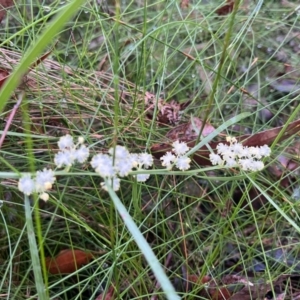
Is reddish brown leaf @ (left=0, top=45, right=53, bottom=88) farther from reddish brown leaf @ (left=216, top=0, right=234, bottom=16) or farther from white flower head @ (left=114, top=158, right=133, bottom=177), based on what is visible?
reddish brown leaf @ (left=216, top=0, right=234, bottom=16)

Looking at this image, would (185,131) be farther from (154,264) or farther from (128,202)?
(154,264)

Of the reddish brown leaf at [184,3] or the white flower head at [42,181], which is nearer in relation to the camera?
the white flower head at [42,181]

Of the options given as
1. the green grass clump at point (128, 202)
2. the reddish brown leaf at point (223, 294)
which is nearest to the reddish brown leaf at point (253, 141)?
the green grass clump at point (128, 202)

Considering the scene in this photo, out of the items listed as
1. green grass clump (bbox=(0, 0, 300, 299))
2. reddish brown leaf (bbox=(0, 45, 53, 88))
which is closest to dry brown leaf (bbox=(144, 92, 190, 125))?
green grass clump (bbox=(0, 0, 300, 299))

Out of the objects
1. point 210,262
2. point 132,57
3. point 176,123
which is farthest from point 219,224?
point 132,57

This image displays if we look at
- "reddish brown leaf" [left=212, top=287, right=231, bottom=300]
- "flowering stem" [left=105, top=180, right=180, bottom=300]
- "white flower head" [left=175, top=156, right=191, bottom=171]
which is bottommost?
"reddish brown leaf" [left=212, top=287, right=231, bottom=300]

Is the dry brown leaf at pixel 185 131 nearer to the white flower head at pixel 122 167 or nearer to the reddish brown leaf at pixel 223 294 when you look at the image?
the reddish brown leaf at pixel 223 294

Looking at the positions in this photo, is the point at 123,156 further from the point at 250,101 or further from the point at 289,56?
the point at 289,56

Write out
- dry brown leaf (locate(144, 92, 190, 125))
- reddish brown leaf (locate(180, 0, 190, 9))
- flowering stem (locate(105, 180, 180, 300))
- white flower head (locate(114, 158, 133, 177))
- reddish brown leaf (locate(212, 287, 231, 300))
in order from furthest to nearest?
reddish brown leaf (locate(180, 0, 190, 9)), dry brown leaf (locate(144, 92, 190, 125)), reddish brown leaf (locate(212, 287, 231, 300)), white flower head (locate(114, 158, 133, 177)), flowering stem (locate(105, 180, 180, 300))

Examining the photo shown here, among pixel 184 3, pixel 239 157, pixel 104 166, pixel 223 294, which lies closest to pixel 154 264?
pixel 104 166
